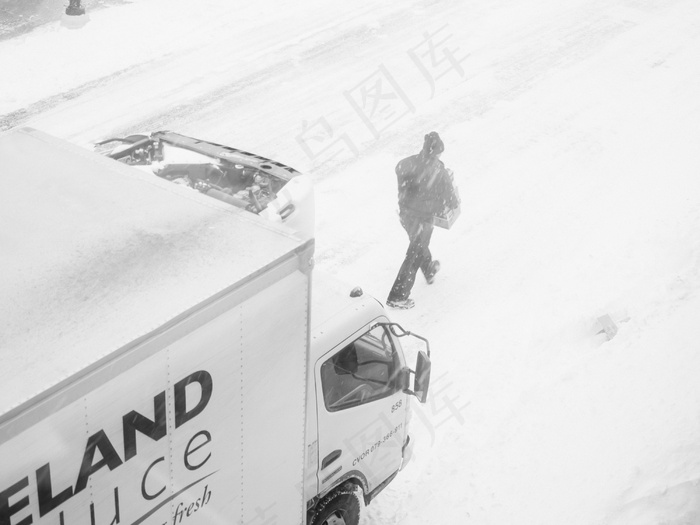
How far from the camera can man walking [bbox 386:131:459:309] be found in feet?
27.6

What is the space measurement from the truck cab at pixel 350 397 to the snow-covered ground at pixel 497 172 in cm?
98

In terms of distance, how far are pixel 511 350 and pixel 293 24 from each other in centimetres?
1047

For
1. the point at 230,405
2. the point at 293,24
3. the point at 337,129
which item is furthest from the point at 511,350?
the point at 293,24

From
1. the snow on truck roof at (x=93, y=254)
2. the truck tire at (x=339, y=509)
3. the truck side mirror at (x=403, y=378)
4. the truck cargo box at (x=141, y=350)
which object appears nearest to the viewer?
the truck cargo box at (x=141, y=350)

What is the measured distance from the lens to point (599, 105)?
44.3 feet

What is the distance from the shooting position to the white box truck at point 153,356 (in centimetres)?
332

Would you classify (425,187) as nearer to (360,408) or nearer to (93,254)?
(360,408)

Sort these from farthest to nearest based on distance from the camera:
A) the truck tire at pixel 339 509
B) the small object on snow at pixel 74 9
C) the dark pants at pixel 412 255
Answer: the small object on snow at pixel 74 9
the dark pants at pixel 412 255
the truck tire at pixel 339 509

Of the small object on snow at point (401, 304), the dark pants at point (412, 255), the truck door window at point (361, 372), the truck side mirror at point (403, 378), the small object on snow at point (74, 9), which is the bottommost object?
the small object on snow at point (401, 304)

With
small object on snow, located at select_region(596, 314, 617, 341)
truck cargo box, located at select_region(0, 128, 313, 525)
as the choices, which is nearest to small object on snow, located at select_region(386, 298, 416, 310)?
small object on snow, located at select_region(596, 314, 617, 341)

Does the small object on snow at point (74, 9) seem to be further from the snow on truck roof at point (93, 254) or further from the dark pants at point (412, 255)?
the snow on truck roof at point (93, 254)

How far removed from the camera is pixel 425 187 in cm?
841

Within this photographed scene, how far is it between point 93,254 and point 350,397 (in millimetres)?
2206

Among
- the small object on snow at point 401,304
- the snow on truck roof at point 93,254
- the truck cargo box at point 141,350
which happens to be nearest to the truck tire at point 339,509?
the truck cargo box at point 141,350
